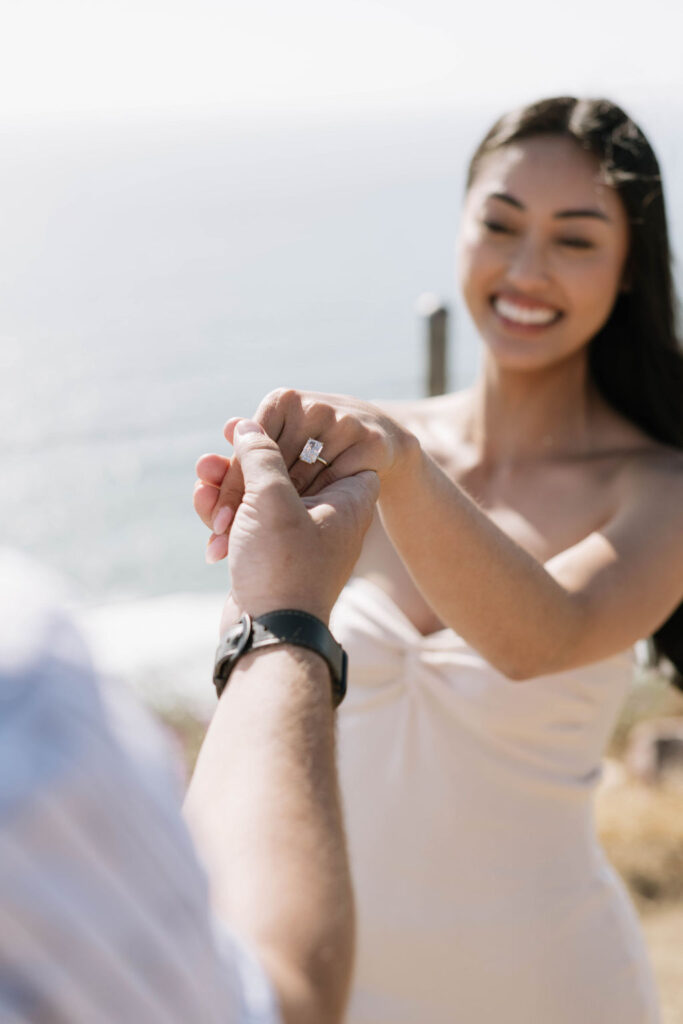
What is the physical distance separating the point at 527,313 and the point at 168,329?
1074 inches

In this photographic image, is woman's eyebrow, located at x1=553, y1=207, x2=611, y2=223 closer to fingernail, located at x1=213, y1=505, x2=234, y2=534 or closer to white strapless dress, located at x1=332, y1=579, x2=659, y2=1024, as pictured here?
white strapless dress, located at x1=332, y1=579, x2=659, y2=1024

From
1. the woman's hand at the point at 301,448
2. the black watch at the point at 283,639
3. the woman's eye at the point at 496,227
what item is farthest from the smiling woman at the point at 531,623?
the black watch at the point at 283,639

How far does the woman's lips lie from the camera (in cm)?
240

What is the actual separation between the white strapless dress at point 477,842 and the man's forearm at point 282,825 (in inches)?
49.1

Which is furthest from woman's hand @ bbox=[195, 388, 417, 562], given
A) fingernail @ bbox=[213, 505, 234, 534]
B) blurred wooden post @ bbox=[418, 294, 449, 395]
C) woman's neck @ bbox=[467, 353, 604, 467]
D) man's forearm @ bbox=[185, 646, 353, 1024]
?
blurred wooden post @ bbox=[418, 294, 449, 395]

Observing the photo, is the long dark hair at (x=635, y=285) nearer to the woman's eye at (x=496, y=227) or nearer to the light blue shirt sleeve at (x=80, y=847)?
the woman's eye at (x=496, y=227)

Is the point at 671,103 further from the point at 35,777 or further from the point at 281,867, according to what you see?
the point at 35,777

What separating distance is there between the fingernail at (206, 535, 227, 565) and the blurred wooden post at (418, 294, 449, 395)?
3.65 meters

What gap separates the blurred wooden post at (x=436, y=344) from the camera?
4984mm

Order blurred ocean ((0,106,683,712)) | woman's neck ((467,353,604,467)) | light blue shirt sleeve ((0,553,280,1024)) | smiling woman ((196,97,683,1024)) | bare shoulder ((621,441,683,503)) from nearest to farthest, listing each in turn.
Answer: light blue shirt sleeve ((0,553,280,1024)) < smiling woman ((196,97,683,1024)) < bare shoulder ((621,441,683,503)) < woman's neck ((467,353,604,467)) < blurred ocean ((0,106,683,712))

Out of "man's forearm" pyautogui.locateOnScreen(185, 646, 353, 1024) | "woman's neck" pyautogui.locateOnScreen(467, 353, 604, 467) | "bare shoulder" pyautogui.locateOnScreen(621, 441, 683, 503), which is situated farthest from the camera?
"woman's neck" pyautogui.locateOnScreen(467, 353, 604, 467)

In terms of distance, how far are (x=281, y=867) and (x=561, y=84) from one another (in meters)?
2.09

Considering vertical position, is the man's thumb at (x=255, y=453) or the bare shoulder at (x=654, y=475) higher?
the man's thumb at (x=255, y=453)

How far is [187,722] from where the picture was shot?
6.34m
